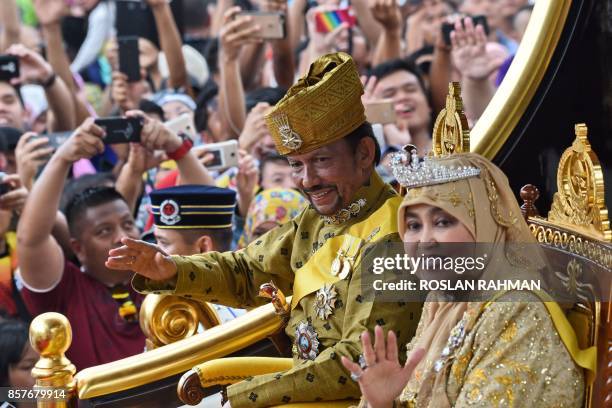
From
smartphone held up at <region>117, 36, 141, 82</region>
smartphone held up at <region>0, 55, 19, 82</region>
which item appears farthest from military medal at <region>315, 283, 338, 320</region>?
smartphone held up at <region>117, 36, 141, 82</region>

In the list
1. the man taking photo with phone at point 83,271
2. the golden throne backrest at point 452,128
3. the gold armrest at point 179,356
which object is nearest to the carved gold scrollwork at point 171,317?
the gold armrest at point 179,356

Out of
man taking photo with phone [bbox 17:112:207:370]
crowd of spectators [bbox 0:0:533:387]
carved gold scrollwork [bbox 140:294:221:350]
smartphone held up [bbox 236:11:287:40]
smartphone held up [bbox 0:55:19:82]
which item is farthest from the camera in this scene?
smartphone held up [bbox 236:11:287:40]

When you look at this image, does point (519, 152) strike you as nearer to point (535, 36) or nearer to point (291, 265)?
point (535, 36)

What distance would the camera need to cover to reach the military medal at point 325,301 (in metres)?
2.15

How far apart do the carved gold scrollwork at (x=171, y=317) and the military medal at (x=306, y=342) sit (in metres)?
0.31

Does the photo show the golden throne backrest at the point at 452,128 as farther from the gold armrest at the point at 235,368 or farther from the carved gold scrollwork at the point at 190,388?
the carved gold scrollwork at the point at 190,388

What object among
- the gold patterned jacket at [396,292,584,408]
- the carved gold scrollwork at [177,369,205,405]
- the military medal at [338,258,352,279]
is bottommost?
the carved gold scrollwork at [177,369,205,405]

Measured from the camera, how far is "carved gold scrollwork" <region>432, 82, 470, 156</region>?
207 centimetres

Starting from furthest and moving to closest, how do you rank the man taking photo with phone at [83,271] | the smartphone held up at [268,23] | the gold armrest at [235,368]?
the smartphone held up at [268,23]
the man taking photo with phone at [83,271]
the gold armrest at [235,368]

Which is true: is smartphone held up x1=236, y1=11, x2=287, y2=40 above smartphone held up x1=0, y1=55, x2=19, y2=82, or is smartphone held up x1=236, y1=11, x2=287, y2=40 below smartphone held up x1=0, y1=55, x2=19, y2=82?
above

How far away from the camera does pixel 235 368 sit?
90.9 inches

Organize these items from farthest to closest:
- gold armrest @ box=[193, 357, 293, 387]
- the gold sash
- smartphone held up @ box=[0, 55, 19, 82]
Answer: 1. smartphone held up @ box=[0, 55, 19, 82]
2. gold armrest @ box=[193, 357, 293, 387]
3. the gold sash

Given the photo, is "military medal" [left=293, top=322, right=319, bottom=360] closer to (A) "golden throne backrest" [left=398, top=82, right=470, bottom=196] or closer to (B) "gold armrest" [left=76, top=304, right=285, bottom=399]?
(B) "gold armrest" [left=76, top=304, right=285, bottom=399]

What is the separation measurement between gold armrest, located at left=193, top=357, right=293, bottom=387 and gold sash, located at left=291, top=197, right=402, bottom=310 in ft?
0.51
